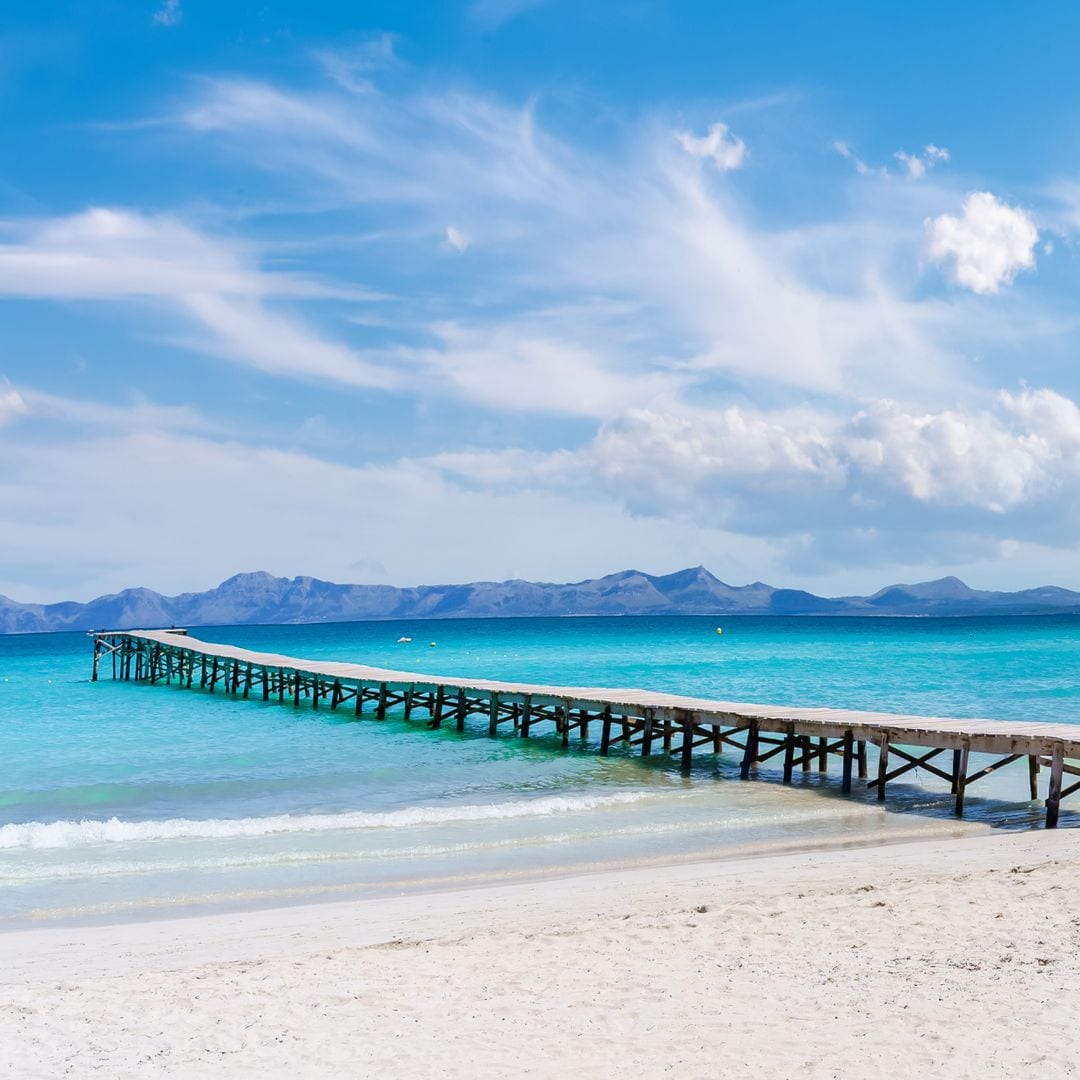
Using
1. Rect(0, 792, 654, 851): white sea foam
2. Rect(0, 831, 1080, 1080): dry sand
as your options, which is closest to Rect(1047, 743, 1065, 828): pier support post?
Rect(0, 831, 1080, 1080): dry sand

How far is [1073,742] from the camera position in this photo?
14.9m

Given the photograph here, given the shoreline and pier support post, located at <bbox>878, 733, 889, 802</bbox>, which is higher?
pier support post, located at <bbox>878, 733, 889, 802</bbox>

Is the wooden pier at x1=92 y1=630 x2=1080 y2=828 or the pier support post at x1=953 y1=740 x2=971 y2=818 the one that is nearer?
the pier support post at x1=953 y1=740 x2=971 y2=818

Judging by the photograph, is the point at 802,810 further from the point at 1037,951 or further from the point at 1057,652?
the point at 1057,652

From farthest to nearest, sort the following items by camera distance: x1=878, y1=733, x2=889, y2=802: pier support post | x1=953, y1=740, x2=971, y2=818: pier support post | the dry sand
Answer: x1=878, y1=733, x2=889, y2=802: pier support post → x1=953, y1=740, x2=971, y2=818: pier support post → the dry sand

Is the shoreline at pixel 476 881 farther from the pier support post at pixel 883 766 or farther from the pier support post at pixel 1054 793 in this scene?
the pier support post at pixel 883 766

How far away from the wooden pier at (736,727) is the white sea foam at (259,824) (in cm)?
401

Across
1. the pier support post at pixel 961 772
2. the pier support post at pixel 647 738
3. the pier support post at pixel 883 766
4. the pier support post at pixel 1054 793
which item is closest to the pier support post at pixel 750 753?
the pier support post at pixel 883 766

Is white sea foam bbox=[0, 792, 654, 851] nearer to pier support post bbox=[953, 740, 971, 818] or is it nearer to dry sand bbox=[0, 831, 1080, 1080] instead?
dry sand bbox=[0, 831, 1080, 1080]

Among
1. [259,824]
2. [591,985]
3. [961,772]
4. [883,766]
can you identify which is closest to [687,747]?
[883,766]

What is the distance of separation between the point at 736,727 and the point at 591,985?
15.1 metres

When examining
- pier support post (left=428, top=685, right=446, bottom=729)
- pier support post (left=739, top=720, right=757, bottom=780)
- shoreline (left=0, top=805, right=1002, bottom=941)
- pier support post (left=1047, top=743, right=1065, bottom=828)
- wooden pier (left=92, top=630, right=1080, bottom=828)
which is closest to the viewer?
shoreline (left=0, top=805, right=1002, bottom=941)

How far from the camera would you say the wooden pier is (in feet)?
52.0

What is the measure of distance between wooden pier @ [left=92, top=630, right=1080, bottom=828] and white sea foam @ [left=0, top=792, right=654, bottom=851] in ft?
13.1
